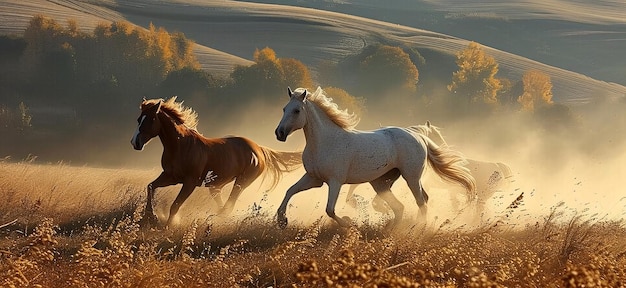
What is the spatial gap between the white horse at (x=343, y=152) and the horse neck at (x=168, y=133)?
1.78 metres

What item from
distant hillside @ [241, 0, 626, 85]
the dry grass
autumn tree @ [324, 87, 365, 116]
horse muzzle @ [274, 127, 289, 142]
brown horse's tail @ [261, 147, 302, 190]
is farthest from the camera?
distant hillside @ [241, 0, 626, 85]

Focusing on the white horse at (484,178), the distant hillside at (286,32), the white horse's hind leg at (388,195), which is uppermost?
the white horse's hind leg at (388,195)

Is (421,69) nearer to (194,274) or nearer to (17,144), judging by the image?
(17,144)

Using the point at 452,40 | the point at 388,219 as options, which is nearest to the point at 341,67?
the point at 452,40

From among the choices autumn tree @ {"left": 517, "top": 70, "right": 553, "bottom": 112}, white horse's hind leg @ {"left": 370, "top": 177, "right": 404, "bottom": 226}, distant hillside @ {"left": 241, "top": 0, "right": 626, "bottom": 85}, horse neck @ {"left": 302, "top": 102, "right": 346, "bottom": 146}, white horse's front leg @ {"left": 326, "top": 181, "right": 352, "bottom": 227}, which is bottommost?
distant hillside @ {"left": 241, "top": 0, "right": 626, "bottom": 85}

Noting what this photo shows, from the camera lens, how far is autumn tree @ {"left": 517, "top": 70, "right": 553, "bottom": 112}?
9231 cm

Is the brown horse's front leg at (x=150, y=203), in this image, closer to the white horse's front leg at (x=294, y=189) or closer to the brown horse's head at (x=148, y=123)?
the brown horse's head at (x=148, y=123)

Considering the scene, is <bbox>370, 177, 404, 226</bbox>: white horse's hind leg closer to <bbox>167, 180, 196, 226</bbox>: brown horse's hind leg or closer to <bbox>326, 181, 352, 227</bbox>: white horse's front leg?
<bbox>326, 181, 352, 227</bbox>: white horse's front leg

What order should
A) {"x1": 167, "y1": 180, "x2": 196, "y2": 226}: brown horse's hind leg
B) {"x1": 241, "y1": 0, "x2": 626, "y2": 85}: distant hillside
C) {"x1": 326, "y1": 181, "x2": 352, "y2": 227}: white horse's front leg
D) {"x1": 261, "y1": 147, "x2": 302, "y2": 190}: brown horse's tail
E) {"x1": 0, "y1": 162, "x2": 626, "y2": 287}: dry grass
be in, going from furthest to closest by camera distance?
{"x1": 241, "y1": 0, "x2": 626, "y2": 85}: distant hillside, {"x1": 261, "y1": 147, "x2": 302, "y2": 190}: brown horse's tail, {"x1": 167, "y1": 180, "x2": 196, "y2": 226}: brown horse's hind leg, {"x1": 326, "y1": 181, "x2": 352, "y2": 227}: white horse's front leg, {"x1": 0, "y1": 162, "x2": 626, "y2": 287}: dry grass

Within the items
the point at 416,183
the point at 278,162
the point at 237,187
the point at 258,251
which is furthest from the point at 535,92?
the point at 258,251

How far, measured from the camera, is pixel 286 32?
119 m

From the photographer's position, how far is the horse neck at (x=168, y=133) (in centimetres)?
1381

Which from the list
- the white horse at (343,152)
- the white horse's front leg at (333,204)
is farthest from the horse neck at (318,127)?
the white horse's front leg at (333,204)


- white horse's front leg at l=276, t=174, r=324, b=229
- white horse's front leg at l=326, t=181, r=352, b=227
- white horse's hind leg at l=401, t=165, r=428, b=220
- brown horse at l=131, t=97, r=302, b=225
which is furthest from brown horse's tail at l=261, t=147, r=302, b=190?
white horse's front leg at l=326, t=181, r=352, b=227
